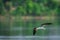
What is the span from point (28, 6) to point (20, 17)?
1.69m

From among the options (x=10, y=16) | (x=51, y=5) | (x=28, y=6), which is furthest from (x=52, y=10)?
(x=10, y=16)

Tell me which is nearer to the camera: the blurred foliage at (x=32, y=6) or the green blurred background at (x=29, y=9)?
the green blurred background at (x=29, y=9)

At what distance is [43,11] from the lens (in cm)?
2506

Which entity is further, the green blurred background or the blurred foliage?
the blurred foliage

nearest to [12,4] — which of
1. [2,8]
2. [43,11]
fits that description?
[2,8]

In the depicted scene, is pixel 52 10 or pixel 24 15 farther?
pixel 52 10

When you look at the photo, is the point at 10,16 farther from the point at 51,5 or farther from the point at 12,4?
the point at 51,5

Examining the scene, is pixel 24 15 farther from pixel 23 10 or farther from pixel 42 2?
pixel 42 2

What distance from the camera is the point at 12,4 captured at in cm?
2458

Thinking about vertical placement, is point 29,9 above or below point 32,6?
below

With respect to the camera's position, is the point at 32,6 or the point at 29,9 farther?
the point at 32,6

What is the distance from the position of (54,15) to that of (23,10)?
8.68ft

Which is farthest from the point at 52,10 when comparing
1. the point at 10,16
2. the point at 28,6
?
the point at 10,16

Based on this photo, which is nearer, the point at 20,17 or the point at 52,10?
the point at 20,17
